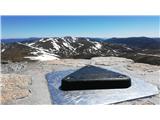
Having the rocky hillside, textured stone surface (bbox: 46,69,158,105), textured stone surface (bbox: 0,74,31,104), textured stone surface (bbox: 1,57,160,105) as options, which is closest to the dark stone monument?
textured stone surface (bbox: 46,69,158,105)

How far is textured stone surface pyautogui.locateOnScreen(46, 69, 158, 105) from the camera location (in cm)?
220

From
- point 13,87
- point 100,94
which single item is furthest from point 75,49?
point 100,94

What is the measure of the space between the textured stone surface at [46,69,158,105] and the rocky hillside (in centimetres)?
125

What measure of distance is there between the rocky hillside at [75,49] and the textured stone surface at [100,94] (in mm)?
1254

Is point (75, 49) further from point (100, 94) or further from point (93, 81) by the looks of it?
point (100, 94)

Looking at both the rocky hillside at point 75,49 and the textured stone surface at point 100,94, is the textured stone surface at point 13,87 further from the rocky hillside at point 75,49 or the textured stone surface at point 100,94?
the rocky hillside at point 75,49

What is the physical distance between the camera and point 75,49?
5371mm

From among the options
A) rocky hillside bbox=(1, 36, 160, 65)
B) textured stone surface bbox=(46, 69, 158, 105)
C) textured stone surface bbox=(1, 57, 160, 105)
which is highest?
textured stone surface bbox=(46, 69, 158, 105)

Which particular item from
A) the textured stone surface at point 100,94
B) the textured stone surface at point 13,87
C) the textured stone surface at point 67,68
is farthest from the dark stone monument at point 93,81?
the textured stone surface at point 13,87

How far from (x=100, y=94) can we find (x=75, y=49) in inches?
121

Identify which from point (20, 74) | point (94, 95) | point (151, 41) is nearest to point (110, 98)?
point (94, 95)

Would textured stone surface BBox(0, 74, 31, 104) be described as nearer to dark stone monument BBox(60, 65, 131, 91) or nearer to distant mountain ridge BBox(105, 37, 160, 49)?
dark stone monument BBox(60, 65, 131, 91)
